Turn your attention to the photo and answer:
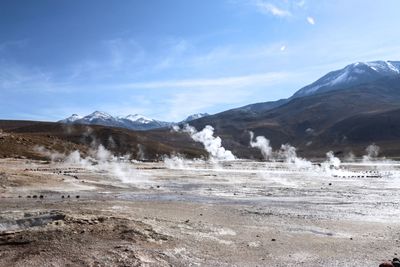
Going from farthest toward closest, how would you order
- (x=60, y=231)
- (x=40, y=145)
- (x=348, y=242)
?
(x=40, y=145), (x=348, y=242), (x=60, y=231)

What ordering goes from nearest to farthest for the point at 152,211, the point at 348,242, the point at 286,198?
the point at 348,242, the point at 152,211, the point at 286,198

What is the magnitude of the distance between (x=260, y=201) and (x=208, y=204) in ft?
13.1

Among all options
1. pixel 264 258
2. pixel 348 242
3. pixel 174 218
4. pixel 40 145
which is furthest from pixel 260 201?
pixel 40 145

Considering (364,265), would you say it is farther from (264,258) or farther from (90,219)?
(90,219)

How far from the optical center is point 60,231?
17250 millimetres

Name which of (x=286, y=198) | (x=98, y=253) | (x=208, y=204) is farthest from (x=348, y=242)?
(x=286, y=198)

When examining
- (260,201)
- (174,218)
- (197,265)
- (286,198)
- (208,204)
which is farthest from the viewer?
(286,198)

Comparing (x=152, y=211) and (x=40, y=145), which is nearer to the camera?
(x=152, y=211)

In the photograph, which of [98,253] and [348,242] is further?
[348,242]

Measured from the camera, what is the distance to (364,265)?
15.4 m

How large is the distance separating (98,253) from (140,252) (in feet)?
4.21

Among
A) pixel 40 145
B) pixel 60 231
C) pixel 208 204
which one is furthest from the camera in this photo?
pixel 40 145

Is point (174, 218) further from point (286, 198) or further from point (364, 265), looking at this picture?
point (286, 198)

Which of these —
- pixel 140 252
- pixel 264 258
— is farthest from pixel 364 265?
pixel 140 252
